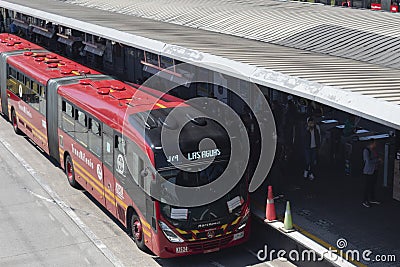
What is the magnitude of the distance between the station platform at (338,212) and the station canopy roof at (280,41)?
3.33m

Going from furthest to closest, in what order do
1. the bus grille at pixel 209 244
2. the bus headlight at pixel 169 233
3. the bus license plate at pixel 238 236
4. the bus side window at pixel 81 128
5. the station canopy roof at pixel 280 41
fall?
the bus side window at pixel 81 128, the bus license plate at pixel 238 236, the bus grille at pixel 209 244, the bus headlight at pixel 169 233, the station canopy roof at pixel 280 41

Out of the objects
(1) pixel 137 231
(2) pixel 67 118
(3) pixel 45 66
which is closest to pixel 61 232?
(1) pixel 137 231

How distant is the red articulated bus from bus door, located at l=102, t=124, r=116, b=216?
0.07 feet

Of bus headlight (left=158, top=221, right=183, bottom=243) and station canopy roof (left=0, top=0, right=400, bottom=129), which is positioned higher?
station canopy roof (left=0, top=0, right=400, bottom=129)

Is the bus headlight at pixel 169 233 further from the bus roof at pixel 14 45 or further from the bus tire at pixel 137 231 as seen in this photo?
the bus roof at pixel 14 45

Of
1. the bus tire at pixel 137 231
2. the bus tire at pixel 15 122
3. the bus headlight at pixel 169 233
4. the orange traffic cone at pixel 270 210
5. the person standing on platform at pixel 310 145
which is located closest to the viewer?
the bus headlight at pixel 169 233

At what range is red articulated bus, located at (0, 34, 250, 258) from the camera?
1307 cm

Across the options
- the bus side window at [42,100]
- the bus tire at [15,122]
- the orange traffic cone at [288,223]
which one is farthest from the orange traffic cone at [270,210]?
the bus tire at [15,122]

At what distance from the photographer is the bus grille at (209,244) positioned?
520 inches

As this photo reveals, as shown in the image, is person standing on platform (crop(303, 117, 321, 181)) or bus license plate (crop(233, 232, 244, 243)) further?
person standing on platform (crop(303, 117, 321, 181))

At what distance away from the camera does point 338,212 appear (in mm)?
14914

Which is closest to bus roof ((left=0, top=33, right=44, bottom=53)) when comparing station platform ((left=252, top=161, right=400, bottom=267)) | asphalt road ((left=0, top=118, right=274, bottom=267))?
asphalt road ((left=0, top=118, right=274, bottom=267))

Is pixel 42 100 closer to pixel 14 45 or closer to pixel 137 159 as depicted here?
pixel 14 45

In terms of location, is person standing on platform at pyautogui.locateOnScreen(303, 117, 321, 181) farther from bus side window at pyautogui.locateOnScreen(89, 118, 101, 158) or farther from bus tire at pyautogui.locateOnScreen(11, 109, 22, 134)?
bus tire at pyautogui.locateOnScreen(11, 109, 22, 134)
